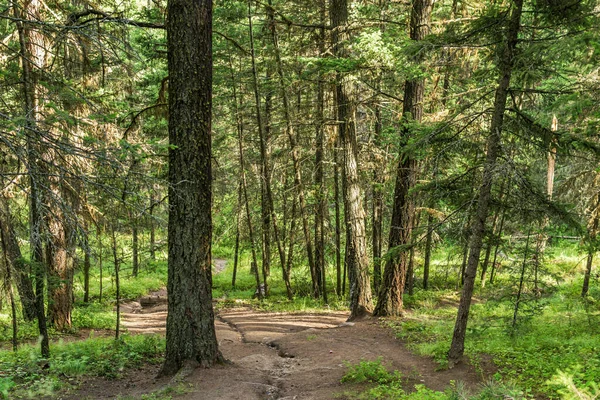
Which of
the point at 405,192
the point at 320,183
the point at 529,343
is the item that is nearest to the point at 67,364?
the point at 405,192

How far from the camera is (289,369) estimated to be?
8141 millimetres

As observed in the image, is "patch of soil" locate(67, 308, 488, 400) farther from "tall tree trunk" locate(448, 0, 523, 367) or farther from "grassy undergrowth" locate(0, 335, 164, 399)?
"tall tree trunk" locate(448, 0, 523, 367)

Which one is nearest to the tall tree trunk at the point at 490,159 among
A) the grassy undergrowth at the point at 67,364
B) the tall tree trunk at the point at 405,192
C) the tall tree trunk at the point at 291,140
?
the tall tree trunk at the point at 405,192

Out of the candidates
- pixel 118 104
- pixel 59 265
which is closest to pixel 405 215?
pixel 118 104

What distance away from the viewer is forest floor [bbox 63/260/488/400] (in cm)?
639

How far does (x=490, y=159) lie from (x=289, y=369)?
534 cm

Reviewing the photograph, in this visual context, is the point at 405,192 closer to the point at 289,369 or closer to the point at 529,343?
the point at 529,343

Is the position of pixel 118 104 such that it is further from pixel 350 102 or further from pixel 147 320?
pixel 147 320

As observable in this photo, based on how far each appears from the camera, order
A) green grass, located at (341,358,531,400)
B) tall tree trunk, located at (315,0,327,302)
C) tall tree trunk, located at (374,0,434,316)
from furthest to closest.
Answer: tall tree trunk, located at (315,0,327,302) < tall tree trunk, located at (374,0,434,316) < green grass, located at (341,358,531,400)

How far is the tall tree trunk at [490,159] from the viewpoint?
21.6 ft

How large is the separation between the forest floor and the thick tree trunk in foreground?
2.10ft

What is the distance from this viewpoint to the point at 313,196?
15.7 meters

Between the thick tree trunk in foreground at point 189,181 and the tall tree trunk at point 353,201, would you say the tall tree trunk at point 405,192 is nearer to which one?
the tall tree trunk at point 353,201

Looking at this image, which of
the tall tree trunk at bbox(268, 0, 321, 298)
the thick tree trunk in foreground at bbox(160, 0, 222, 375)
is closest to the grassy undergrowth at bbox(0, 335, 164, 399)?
the thick tree trunk in foreground at bbox(160, 0, 222, 375)
